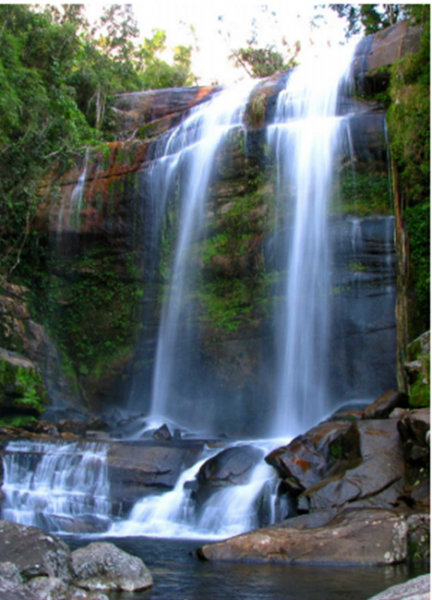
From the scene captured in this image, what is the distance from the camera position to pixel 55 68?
19578 millimetres

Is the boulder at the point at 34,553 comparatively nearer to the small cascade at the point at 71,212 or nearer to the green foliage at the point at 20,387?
the green foliage at the point at 20,387

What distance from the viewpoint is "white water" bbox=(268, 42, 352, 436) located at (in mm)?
14828

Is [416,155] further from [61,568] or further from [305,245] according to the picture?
[61,568]

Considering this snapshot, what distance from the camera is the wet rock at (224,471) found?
9742mm

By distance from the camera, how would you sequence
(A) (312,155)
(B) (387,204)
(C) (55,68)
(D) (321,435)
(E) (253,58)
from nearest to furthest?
(D) (321,435) → (B) (387,204) → (A) (312,155) → (C) (55,68) → (E) (253,58)

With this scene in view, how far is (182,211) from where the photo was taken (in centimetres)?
1809

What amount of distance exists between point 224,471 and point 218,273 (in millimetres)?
8379

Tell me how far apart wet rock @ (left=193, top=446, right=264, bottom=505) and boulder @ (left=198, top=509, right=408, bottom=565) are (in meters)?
2.05

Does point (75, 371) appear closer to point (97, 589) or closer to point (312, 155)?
point (312, 155)

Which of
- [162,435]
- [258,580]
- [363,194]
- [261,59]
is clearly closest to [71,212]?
[162,435]

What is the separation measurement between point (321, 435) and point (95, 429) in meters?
6.90

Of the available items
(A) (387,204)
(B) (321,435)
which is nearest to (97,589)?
(B) (321,435)

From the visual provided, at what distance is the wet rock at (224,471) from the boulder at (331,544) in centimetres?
205

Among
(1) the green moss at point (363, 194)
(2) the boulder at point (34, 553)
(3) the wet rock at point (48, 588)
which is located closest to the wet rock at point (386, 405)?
(1) the green moss at point (363, 194)
